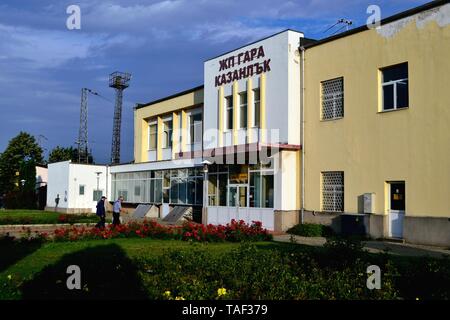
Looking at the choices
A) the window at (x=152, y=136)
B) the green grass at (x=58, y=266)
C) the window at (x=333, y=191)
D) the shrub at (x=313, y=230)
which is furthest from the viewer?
the window at (x=152, y=136)

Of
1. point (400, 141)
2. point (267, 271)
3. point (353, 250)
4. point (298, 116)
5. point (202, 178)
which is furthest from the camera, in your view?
point (202, 178)

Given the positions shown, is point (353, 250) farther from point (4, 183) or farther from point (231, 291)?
point (4, 183)

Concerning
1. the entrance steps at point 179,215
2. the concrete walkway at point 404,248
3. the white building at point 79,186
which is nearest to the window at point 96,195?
the white building at point 79,186

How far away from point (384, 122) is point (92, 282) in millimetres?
15191

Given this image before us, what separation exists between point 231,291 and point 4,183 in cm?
6296

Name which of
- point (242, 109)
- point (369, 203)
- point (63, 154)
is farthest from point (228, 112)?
point (63, 154)

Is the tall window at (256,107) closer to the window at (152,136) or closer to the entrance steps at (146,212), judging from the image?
the entrance steps at (146,212)

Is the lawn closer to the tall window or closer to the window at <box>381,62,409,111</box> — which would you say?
the window at <box>381,62,409,111</box>

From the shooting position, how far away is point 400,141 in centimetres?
2056

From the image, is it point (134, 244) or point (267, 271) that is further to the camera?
point (134, 244)

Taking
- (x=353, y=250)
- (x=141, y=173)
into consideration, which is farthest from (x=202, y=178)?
(x=353, y=250)

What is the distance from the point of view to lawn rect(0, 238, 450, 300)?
25.5 ft

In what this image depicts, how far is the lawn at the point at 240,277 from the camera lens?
25.5 ft

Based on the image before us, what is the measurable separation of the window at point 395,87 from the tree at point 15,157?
4722 cm
